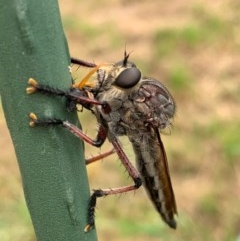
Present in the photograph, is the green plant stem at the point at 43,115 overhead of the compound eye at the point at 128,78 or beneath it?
overhead

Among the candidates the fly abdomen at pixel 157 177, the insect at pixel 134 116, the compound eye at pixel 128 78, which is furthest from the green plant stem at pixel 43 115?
the fly abdomen at pixel 157 177

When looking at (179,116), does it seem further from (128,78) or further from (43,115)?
(43,115)

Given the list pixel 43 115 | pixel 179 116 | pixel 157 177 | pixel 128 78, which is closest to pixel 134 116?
pixel 128 78

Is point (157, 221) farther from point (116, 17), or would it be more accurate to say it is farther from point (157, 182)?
point (116, 17)

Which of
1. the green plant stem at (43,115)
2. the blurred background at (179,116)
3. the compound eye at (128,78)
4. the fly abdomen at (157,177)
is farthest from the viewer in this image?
the blurred background at (179,116)

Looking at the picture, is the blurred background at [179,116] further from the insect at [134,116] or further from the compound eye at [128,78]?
the compound eye at [128,78]

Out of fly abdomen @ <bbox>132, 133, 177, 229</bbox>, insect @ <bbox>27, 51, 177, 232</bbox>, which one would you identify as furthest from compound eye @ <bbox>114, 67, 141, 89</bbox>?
fly abdomen @ <bbox>132, 133, 177, 229</bbox>

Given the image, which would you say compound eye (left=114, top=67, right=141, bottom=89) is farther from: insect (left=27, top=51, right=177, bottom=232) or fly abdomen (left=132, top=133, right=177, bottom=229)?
fly abdomen (left=132, top=133, right=177, bottom=229)
